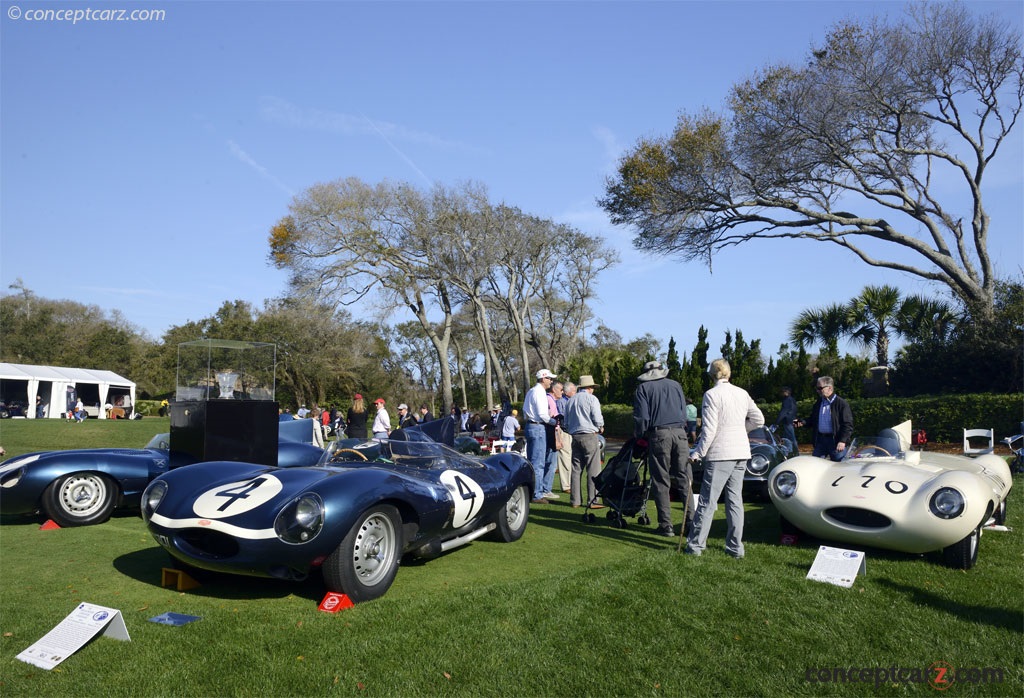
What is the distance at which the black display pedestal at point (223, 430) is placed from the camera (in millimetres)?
9500

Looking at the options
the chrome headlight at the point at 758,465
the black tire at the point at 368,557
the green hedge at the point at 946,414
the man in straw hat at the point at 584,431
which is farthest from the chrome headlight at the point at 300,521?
the green hedge at the point at 946,414

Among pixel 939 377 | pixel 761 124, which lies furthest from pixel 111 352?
pixel 939 377

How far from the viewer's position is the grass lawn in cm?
380

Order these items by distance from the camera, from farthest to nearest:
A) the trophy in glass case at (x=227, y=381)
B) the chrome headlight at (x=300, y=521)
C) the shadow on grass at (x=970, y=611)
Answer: the trophy in glass case at (x=227, y=381)
the chrome headlight at (x=300, y=521)
the shadow on grass at (x=970, y=611)

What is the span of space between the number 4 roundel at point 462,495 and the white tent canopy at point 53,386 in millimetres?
35881

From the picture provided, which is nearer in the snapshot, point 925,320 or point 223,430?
point 223,430

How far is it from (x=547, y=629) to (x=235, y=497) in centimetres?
229

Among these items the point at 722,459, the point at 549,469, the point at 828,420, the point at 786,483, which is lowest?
the point at 549,469

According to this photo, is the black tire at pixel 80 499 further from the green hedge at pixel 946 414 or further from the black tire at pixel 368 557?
the green hedge at pixel 946 414

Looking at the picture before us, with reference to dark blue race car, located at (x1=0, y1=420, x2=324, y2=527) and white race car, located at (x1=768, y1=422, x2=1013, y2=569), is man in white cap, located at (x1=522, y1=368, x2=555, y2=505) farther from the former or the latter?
dark blue race car, located at (x1=0, y1=420, x2=324, y2=527)

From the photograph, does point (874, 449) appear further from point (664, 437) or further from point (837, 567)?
point (837, 567)

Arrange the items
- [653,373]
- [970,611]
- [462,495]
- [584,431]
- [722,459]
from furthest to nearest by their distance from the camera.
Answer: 1. [584,431]
2. [653,373]
3. [722,459]
4. [462,495]
5. [970,611]

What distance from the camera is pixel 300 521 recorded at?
4.91m

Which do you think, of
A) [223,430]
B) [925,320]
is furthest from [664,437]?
[925,320]
